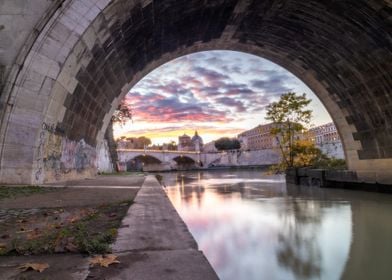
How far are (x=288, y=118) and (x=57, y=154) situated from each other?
1885 cm

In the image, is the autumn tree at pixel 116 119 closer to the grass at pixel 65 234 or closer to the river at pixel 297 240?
the river at pixel 297 240

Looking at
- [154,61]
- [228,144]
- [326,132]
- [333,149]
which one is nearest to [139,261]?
[154,61]

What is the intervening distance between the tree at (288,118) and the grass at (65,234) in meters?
22.1

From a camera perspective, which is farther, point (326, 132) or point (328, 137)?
point (326, 132)

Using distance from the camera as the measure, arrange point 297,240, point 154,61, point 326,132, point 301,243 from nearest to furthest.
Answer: point 301,243, point 297,240, point 154,61, point 326,132

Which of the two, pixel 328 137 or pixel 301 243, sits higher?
pixel 328 137

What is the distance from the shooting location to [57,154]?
11.7 metres

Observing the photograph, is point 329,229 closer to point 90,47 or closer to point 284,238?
point 284,238

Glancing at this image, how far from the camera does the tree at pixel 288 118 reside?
25453mm

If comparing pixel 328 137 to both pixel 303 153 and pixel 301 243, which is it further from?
pixel 301 243

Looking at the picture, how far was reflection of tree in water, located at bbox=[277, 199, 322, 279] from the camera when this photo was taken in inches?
212

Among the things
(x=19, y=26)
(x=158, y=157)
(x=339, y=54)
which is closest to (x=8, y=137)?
(x=19, y=26)

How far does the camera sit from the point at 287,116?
1023 inches

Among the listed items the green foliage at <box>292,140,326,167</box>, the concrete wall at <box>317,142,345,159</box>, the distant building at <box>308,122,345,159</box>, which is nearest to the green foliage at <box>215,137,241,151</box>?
the distant building at <box>308,122,345,159</box>
